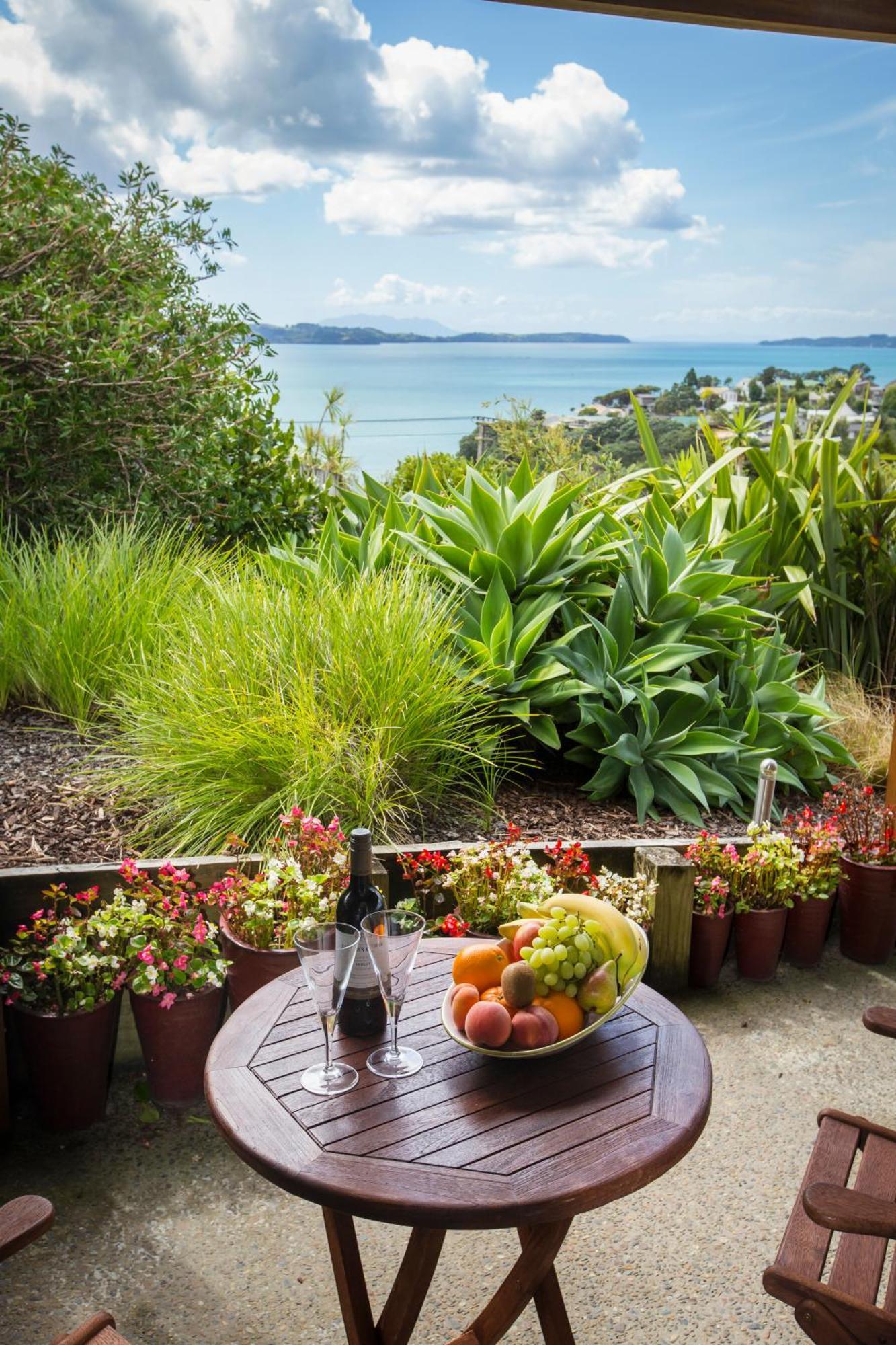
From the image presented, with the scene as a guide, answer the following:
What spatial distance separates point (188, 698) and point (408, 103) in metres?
39.4

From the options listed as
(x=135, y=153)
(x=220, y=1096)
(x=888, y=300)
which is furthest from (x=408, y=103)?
(x=220, y=1096)

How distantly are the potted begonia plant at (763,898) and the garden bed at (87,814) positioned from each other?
272mm

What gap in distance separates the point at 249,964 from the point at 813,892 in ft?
5.77

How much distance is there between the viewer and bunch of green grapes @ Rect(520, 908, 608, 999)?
1544 mm

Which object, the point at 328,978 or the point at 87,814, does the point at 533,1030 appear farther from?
the point at 87,814

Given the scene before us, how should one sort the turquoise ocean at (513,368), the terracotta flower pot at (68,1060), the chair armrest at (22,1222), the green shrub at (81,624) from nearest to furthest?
the chair armrest at (22,1222) → the terracotta flower pot at (68,1060) → the green shrub at (81,624) → the turquoise ocean at (513,368)

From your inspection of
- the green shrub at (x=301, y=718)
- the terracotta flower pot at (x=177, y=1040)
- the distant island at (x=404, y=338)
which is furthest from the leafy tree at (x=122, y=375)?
the distant island at (x=404, y=338)

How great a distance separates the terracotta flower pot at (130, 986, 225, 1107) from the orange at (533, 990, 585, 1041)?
1.25 metres

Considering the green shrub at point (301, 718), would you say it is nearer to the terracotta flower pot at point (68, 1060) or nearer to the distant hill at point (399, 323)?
the terracotta flower pot at point (68, 1060)

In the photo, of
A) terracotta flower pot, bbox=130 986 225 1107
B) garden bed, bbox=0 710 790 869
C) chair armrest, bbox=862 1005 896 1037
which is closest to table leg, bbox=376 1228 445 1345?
chair armrest, bbox=862 1005 896 1037

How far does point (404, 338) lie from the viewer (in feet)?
172

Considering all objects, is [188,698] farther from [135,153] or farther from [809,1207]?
[135,153]

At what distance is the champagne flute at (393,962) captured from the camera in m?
1.49

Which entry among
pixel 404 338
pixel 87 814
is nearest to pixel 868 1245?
pixel 87 814
